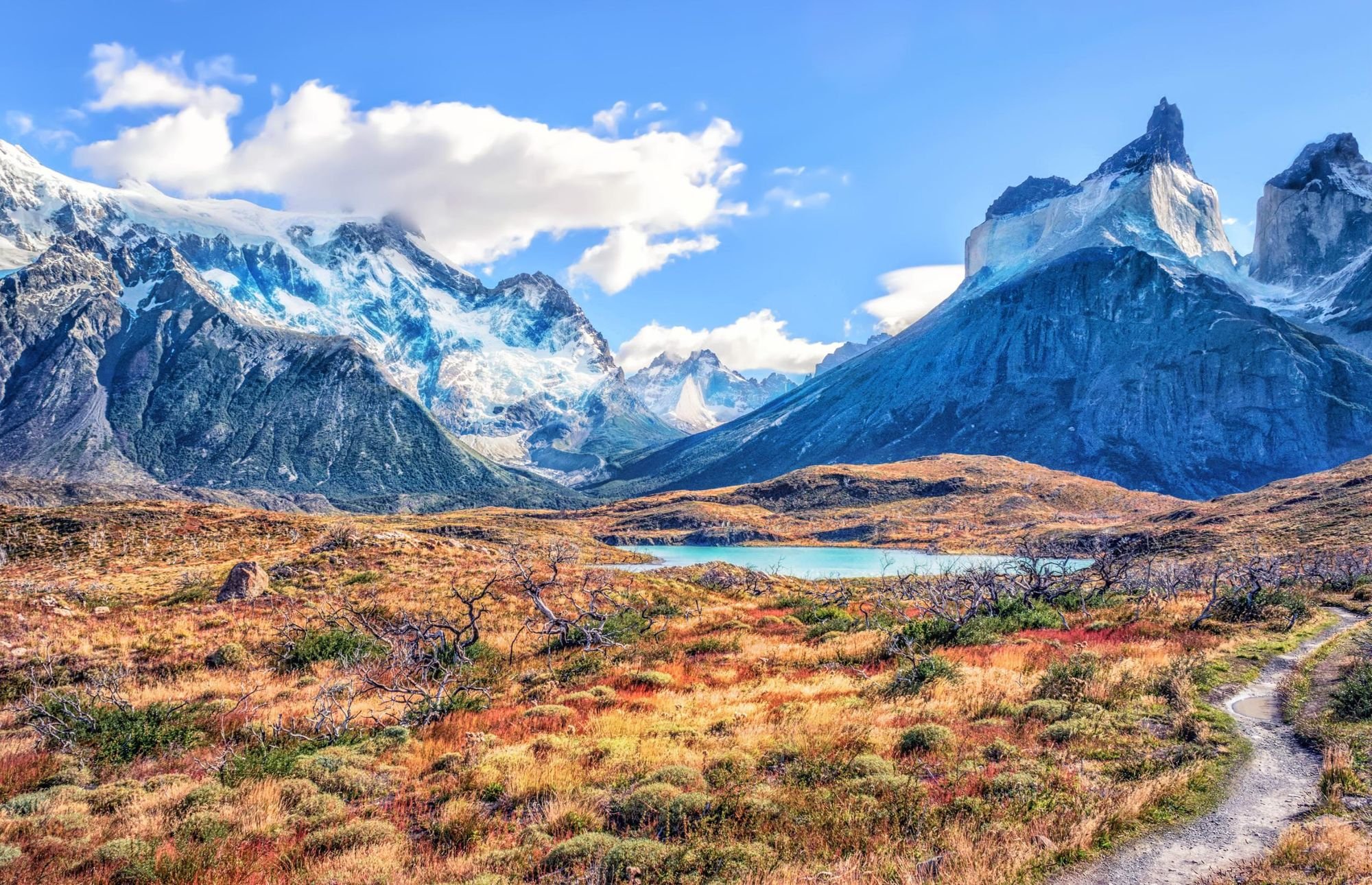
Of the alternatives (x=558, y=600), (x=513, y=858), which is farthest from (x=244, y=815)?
(x=558, y=600)

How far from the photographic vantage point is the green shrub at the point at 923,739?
1294cm

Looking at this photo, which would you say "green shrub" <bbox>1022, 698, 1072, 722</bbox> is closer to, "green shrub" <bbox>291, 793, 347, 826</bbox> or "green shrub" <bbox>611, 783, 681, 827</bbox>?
"green shrub" <bbox>611, 783, 681, 827</bbox>

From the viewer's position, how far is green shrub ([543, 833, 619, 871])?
875cm

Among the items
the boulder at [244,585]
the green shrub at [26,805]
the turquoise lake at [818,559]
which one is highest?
the boulder at [244,585]

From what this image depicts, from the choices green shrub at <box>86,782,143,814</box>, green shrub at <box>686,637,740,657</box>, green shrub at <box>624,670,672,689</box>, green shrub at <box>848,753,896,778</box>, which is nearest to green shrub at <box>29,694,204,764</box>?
green shrub at <box>86,782,143,814</box>

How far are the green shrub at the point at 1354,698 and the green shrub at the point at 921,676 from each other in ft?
24.7

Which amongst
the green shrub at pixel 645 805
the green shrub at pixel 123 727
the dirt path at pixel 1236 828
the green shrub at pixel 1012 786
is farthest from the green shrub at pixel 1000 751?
the green shrub at pixel 123 727

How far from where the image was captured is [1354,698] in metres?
14.8

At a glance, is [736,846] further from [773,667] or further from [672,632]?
[672,632]

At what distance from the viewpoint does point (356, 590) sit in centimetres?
3256

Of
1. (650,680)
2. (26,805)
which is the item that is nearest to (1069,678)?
(650,680)

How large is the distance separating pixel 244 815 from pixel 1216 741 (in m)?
16.5

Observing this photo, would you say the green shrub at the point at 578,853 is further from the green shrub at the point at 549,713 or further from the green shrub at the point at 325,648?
the green shrub at the point at 325,648

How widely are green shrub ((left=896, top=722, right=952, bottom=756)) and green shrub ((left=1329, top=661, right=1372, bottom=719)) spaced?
852cm
